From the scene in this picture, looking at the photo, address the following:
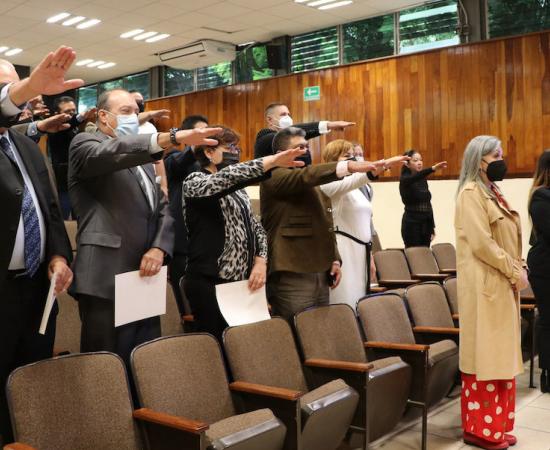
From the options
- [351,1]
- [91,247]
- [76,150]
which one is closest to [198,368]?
[91,247]

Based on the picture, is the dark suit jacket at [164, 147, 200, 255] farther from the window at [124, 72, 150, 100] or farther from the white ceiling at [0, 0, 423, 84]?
the window at [124, 72, 150, 100]

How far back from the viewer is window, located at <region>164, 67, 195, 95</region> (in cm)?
941

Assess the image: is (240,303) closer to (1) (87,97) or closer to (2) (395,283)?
(2) (395,283)

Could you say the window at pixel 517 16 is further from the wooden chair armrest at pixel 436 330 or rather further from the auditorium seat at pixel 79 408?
the auditorium seat at pixel 79 408

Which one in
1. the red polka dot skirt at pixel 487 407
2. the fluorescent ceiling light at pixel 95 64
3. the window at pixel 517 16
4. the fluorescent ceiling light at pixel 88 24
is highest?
the fluorescent ceiling light at pixel 88 24

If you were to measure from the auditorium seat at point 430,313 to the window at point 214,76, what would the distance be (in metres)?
6.18

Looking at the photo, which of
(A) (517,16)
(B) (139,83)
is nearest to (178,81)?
(B) (139,83)

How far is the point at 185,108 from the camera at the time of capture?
886 cm

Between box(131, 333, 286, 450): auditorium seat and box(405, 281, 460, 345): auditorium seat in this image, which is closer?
box(131, 333, 286, 450): auditorium seat

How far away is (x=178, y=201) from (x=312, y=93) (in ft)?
14.8

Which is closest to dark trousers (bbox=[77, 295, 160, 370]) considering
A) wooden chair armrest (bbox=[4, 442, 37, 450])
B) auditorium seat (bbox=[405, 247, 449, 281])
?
wooden chair armrest (bbox=[4, 442, 37, 450])

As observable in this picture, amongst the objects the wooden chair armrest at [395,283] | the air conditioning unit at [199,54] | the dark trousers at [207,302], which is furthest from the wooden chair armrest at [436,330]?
the air conditioning unit at [199,54]

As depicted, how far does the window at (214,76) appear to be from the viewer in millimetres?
8828

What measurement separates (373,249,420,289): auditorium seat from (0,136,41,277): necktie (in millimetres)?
2816
